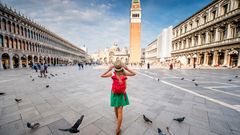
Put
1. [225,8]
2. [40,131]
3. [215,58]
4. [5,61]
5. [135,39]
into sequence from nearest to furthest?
[40,131]
[225,8]
[215,58]
[5,61]
[135,39]

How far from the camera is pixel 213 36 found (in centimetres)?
2305

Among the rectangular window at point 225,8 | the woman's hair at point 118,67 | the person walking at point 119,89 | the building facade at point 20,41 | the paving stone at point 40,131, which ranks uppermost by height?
the rectangular window at point 225,8

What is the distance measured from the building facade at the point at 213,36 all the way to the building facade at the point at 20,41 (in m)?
42.1

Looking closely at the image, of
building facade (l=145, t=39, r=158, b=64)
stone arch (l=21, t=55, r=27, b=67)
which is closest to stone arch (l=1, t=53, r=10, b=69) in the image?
stone arch (l=21, t=55, r=27, b=67)

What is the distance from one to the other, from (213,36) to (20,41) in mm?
45236

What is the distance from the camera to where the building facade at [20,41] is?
22636mm

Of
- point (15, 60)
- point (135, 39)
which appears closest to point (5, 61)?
point (15, 60)

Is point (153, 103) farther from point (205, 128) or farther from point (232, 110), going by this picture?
point (232, 110)

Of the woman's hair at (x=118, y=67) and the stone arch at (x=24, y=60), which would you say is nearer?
the woman's hair at (x=118, y=67)

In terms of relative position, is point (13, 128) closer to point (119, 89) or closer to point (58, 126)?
point (58, 126)

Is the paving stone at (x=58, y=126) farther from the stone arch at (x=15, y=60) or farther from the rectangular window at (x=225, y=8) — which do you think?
the stone arch at (x=15, y=60)

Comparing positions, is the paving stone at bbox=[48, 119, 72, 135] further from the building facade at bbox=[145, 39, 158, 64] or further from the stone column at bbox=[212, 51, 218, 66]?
the building facade at bbox=[145, 39, 158, 64]

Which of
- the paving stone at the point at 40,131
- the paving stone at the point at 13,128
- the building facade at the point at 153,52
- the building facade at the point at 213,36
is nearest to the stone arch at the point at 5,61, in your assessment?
the paving stone at the point at 13,128

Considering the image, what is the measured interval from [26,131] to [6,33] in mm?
31379
